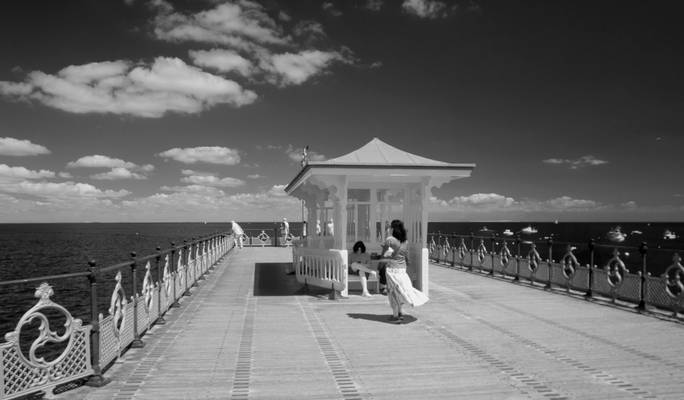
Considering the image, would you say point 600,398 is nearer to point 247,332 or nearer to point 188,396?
point 188,396

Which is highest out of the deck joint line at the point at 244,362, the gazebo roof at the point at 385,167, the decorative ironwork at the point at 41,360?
the gazebo roof at the point at 385,167

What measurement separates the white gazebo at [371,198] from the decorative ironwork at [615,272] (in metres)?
3.88

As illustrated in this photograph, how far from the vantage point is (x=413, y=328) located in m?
9.22

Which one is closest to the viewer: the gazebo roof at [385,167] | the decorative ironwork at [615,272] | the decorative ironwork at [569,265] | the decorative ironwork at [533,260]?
the decorative ironwork at [615,272]

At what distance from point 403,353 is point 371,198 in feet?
27.9

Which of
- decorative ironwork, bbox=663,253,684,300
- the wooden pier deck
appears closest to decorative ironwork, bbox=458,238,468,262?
the wooden pier deck

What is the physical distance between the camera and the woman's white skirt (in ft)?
31.5

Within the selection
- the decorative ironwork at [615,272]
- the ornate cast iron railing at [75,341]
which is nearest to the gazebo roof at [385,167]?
the decorative ironwork at [615,272]

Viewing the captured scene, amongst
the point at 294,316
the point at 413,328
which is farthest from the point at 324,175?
the point at 413,328

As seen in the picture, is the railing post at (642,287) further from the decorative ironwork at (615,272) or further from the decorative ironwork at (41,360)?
the decorative ironwork at (41,360)

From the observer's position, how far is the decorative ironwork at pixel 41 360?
511 cm

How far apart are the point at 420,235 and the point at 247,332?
20.8 ft

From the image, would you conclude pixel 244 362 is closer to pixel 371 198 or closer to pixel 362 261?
pixel 362 261

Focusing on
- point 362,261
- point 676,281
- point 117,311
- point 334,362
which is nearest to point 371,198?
point 362,261
